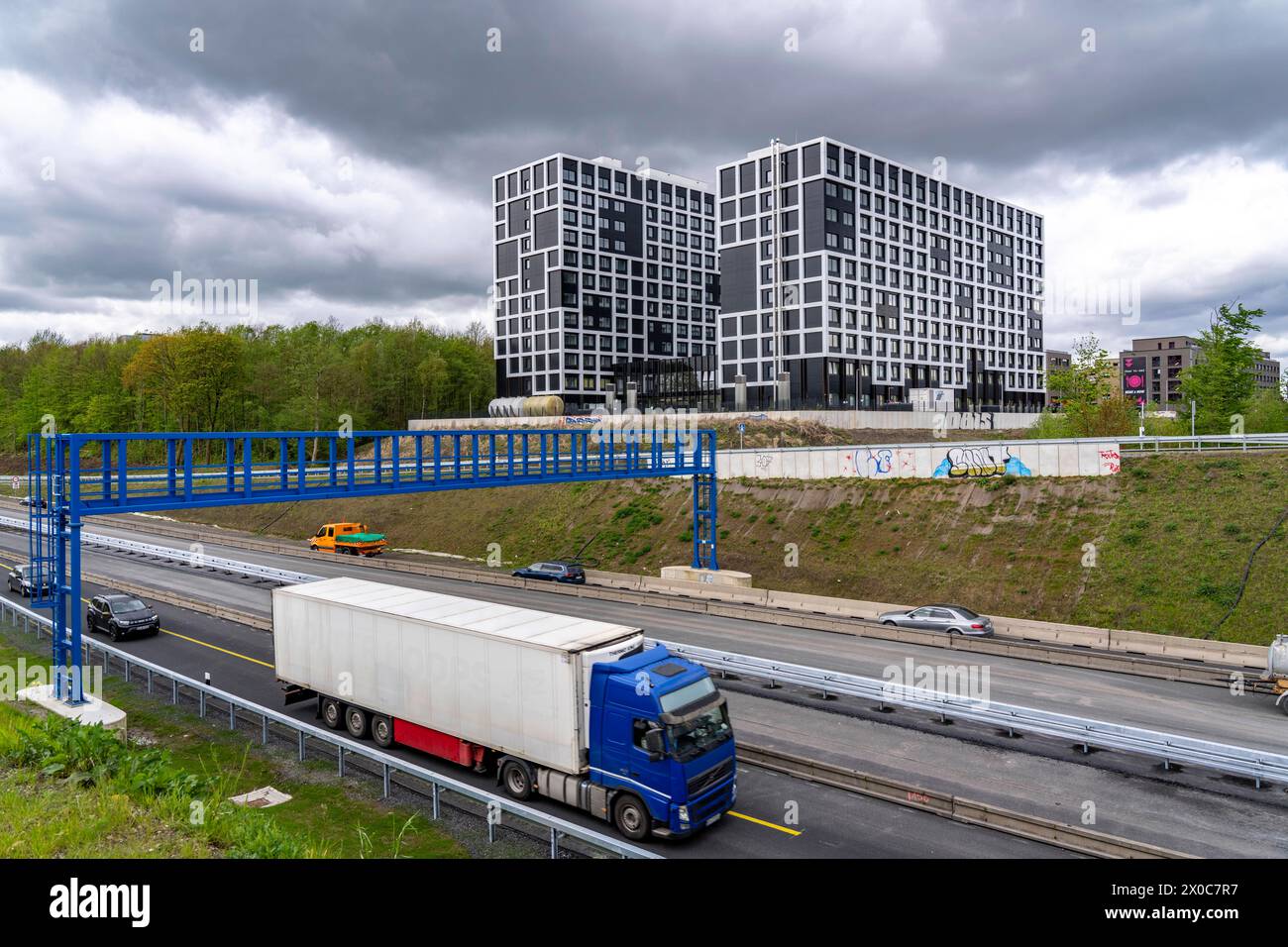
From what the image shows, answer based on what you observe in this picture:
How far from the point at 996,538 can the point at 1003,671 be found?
1568cm

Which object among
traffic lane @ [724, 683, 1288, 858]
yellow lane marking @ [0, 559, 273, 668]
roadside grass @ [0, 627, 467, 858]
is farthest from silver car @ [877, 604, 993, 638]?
yellow lane marking @ [0, 559, 273, 668]

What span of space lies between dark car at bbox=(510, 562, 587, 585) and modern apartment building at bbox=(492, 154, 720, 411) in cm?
5679

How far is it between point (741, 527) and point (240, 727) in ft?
108

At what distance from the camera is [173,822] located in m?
10.4

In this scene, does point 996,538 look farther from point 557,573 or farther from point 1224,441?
point 557,573

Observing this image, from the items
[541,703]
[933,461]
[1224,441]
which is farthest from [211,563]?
[1224,441]

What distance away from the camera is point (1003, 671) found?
23922 millimetres

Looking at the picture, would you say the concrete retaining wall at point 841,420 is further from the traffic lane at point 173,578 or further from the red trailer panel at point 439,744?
the red trailer panel at point 439,744

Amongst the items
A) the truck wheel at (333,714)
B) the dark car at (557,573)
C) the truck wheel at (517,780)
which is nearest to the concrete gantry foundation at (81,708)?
the truck wheel at (333,714)

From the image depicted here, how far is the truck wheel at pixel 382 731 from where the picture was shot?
17.2 metres

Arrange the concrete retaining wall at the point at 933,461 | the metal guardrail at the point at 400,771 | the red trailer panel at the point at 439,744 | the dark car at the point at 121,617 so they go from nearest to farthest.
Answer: the metal guardrail at the point at 400,771 < the red trailer panel at the point at 439,744 < the dark car at the point at 121,617 < the concrete retaining wall at the point at 933,461

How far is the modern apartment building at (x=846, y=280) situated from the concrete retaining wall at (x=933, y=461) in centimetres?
2819
